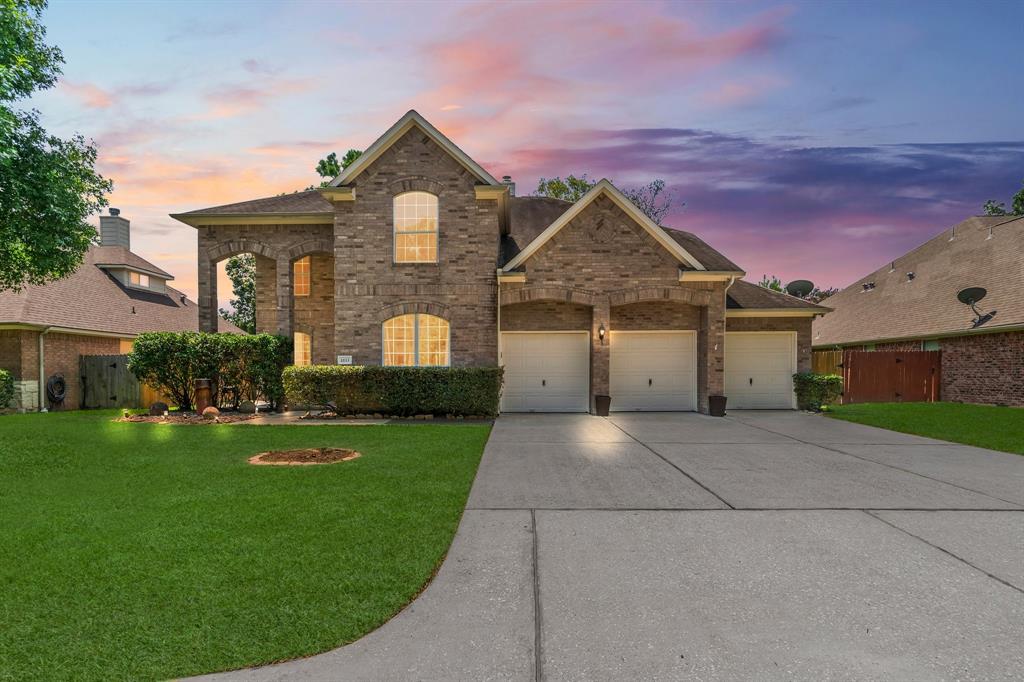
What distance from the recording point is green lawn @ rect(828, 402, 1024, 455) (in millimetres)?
11289

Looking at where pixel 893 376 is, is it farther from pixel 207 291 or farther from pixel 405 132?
pixel 207 291

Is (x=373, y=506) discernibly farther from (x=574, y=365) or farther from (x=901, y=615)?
(x=574, y=365)

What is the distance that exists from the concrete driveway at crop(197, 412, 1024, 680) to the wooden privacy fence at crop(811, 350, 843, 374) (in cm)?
1388

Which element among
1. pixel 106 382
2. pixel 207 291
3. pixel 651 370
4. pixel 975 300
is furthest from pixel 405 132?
pixel 975 300

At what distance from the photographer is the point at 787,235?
24531mm

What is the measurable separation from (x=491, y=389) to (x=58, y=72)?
1562cm

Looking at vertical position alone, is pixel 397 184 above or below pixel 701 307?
above

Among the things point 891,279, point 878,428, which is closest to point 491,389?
point 878,428

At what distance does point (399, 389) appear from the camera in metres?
14.6

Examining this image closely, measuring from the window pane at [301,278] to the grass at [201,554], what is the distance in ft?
31.6

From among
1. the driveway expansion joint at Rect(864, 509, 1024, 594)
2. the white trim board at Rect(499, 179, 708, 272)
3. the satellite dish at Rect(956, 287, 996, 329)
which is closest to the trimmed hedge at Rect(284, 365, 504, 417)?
the white trim board at Rect(499, 179, 708, 272)

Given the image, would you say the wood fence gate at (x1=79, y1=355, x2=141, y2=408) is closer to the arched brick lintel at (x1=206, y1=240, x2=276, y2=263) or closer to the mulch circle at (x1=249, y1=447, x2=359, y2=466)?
the arched brick lintel at (x1=206, y1=240, x2=276, y2=263)

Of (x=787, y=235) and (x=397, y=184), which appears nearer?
(x=397, y=184)

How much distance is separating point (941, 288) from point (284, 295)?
85.4 ft
